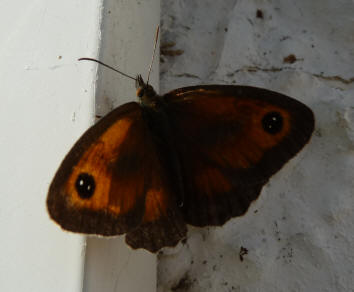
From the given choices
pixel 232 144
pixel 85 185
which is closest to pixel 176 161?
pixel 232 144

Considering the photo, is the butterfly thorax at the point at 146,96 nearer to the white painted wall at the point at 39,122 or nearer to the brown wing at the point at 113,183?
A: the brown wing at the point at 113,183

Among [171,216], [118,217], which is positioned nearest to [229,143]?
[171,216]

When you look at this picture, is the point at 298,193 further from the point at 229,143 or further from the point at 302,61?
the point at 302,61

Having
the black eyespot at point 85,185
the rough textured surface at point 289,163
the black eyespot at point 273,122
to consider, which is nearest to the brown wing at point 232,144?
the black eyespot at point 273,122

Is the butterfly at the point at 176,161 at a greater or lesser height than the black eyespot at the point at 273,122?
lesser

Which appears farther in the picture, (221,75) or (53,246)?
(221,75)

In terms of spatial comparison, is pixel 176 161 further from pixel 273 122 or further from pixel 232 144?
pixel 273 122
